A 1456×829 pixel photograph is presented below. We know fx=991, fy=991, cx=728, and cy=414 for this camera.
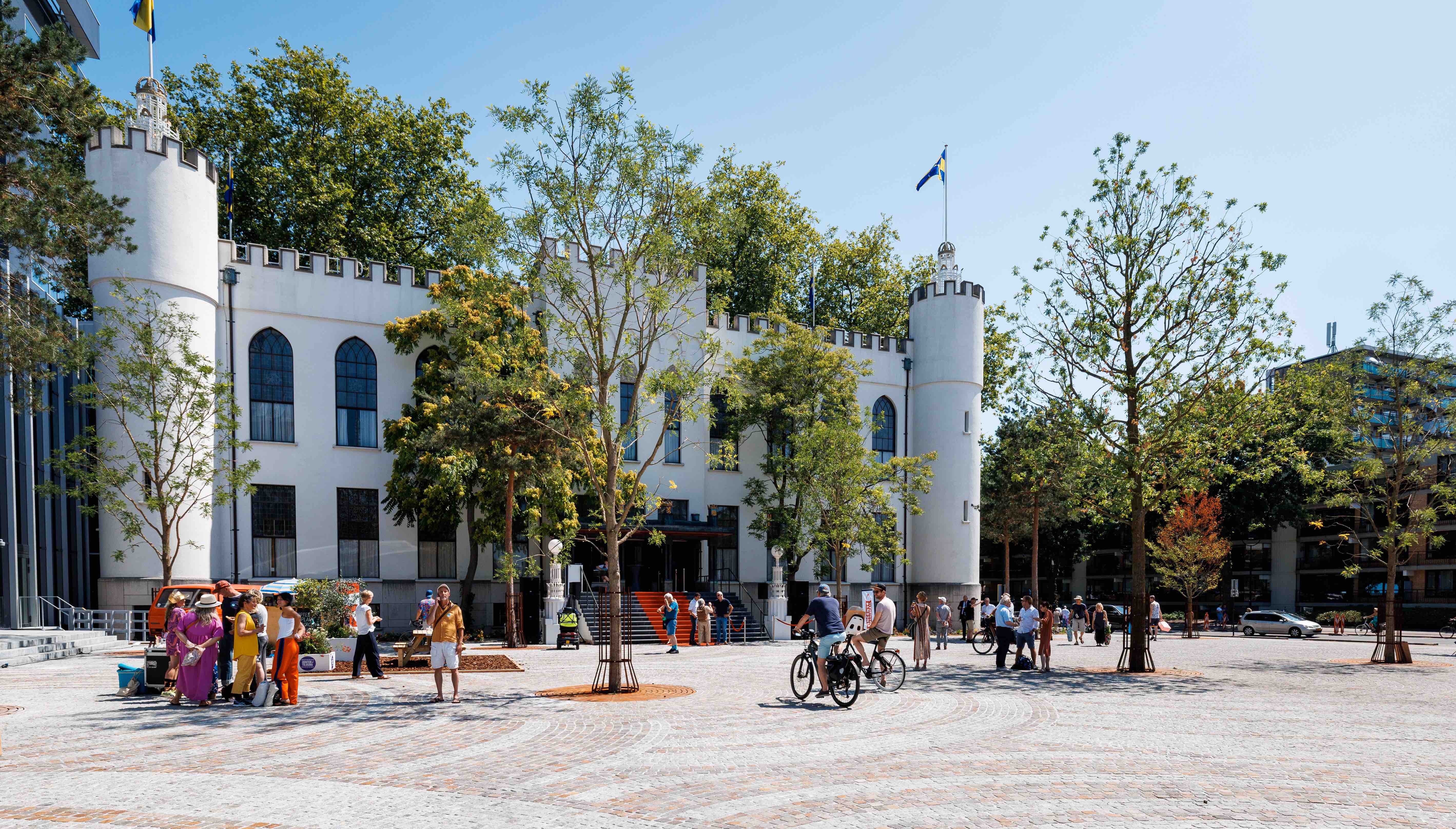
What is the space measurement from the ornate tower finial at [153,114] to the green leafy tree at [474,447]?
8315 millimetres

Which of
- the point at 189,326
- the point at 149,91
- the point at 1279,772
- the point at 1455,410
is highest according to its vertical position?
the point at 149,91

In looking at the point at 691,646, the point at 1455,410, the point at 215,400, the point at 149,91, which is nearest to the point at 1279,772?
the point at 1455,410

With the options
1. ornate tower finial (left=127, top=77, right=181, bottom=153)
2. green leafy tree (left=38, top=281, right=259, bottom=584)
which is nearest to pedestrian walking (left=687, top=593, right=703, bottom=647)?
green leafy tree (left=38, top=281, right=259, bottom=584)

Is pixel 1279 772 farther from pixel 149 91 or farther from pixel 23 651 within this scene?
pixel 149 91

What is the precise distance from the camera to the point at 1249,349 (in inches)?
793

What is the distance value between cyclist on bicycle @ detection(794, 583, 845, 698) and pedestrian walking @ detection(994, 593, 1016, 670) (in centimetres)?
764

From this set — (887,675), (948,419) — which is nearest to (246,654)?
(887,675)

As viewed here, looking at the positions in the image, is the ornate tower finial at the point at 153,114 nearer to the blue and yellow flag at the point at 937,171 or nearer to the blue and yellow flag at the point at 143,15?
the blue and yellow flag at the point at 143,15

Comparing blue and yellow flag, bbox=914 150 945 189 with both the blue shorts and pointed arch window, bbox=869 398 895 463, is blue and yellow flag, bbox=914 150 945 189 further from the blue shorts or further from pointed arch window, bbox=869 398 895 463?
the blue shorts

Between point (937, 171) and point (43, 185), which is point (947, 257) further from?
point (43, 185)

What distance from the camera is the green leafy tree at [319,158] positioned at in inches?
1554

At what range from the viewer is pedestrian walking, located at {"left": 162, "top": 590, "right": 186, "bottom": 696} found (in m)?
13.7

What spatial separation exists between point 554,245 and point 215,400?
48.4 ft

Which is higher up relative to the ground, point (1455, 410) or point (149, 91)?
point (149, 91)
